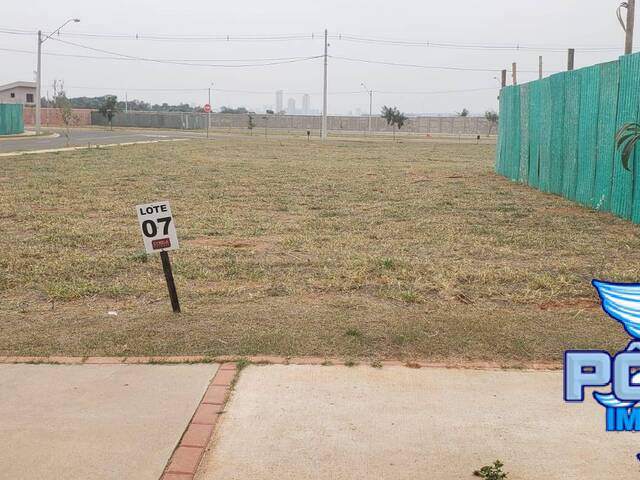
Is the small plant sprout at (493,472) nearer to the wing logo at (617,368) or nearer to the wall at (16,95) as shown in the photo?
the wing logo at (617,368)

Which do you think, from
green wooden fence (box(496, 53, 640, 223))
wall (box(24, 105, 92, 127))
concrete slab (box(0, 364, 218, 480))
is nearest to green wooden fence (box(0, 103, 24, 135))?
wall (box(24, 105, 92, 127))

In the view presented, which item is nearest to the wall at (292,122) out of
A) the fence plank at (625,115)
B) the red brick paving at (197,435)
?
the fence plank at (625,115)

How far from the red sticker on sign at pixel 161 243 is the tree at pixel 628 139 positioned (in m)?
8.11

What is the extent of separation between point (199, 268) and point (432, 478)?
449 cm

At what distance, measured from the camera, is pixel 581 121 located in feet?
42.0

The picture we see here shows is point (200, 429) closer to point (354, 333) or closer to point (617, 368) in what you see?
point (354, 333)

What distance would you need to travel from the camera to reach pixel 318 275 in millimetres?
6996

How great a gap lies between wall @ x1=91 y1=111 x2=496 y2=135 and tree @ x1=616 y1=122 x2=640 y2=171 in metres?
72.8

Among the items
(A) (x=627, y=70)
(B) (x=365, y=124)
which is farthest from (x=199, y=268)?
(B) (x=365, y=124)

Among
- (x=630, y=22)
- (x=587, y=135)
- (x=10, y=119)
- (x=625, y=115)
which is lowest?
(x=587, y=135)

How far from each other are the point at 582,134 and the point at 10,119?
42.1 metres

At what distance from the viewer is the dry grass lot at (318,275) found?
509 centimetres

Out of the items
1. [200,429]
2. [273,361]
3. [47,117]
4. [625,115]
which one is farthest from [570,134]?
[47,117]

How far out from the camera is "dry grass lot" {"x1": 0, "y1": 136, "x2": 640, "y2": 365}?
5.09 meters
